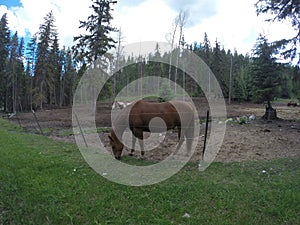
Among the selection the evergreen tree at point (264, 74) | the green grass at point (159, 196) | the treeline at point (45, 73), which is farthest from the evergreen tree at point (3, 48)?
the green grass at point (159, 196)

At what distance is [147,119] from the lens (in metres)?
6.68

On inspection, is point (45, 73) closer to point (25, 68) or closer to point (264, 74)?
point (25, 68)

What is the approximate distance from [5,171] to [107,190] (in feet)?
9.73

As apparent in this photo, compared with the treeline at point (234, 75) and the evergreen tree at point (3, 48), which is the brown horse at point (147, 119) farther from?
the evergreen tree at point (3, 48)

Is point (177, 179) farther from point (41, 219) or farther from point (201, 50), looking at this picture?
point (201, 50)

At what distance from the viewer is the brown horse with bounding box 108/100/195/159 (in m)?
6.59

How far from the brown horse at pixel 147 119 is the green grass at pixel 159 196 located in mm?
1177

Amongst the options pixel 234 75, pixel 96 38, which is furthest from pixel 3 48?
pixel 234 75

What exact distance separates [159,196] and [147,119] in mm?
2831

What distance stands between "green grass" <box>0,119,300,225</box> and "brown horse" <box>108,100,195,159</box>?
118cm

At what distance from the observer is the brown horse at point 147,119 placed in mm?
6594

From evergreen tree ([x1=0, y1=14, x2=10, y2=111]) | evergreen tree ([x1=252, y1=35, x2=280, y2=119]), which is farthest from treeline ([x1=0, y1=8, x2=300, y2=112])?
evergreen tree ([x1=252, y1=35, x2=280, y2=119])

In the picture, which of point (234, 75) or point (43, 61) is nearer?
point (43, 61)

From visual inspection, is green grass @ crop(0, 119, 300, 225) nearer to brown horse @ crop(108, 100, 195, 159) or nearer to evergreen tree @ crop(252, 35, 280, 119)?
brown horse @ crop(108, 100, 195, 159)
